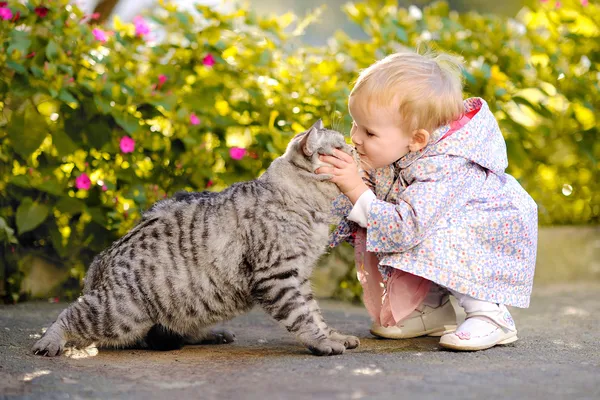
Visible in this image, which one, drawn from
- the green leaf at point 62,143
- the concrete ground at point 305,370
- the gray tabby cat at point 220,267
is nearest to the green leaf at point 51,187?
the green leaf at point 62,143

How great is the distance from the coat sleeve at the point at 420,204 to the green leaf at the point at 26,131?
1782 millimetres

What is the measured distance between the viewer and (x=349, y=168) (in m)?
2.77

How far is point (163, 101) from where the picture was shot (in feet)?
11.8

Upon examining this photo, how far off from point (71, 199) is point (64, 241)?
0.28 m

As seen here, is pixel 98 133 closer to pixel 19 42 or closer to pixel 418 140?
pixel 19 42

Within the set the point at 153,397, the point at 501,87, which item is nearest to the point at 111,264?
the point at 153,397

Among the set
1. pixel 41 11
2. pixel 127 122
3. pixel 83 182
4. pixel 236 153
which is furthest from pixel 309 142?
pixel 41 11

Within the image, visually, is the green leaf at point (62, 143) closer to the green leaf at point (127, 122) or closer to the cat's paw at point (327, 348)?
the green leaf at point (127, 122)

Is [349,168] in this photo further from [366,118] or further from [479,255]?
[479,255]

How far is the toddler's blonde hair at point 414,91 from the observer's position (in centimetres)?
280

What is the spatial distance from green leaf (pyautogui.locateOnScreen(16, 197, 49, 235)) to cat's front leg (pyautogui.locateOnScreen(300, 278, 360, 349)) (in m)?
1.52

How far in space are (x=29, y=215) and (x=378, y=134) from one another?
70.9 inches

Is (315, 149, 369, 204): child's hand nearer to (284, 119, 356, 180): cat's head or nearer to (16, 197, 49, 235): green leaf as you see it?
(284, 119, 356, 180): cat's head

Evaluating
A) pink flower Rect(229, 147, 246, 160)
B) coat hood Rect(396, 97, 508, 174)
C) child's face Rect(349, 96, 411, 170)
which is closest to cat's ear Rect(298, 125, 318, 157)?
child's face Rect(349, 96, 411, 170)
